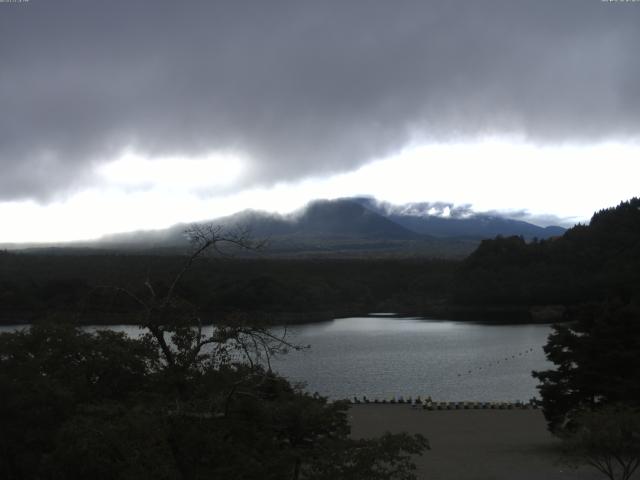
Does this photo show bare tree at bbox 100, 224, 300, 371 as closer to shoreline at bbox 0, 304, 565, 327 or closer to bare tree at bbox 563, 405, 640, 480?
bare tree at bbox 563, 405, 640, 480

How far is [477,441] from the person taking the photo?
20812 mm

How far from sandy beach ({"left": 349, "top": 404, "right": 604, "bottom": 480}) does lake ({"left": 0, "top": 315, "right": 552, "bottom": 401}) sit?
388cm

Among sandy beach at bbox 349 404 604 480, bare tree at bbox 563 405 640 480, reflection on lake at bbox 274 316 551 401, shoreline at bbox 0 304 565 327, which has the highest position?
bare tree at bbox 563 405 640 480

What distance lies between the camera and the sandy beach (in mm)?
16516

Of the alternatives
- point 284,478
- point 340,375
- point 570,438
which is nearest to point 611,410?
point 570,438

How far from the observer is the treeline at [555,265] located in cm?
8388

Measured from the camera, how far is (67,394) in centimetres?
1163

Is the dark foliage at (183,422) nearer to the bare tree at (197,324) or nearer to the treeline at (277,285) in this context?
the bare tree at (197,324)

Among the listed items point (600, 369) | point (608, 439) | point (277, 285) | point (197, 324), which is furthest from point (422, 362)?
point (277, 285)

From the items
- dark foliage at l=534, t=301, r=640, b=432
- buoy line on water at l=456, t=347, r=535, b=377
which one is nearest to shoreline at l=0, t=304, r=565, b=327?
buoy line on water at l=456, t=347, r=535, b=377

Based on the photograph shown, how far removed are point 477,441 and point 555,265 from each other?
74.9m

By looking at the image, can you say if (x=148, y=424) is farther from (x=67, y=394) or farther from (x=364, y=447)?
(x=67, y=394)

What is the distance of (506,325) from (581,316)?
48.7 m

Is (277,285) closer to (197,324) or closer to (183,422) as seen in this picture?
(197,324)
